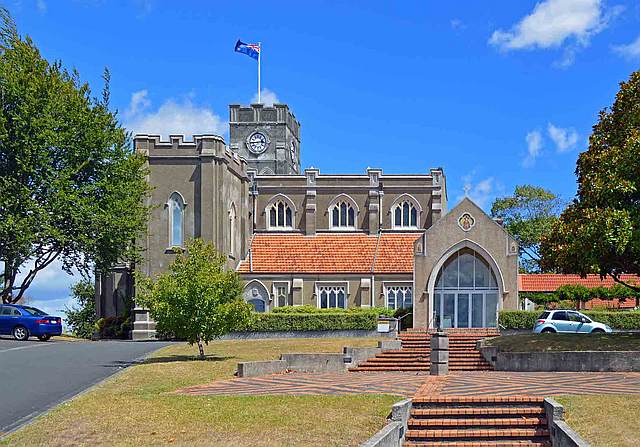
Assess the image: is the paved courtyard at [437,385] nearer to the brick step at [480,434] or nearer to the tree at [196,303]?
the brick step at [480,434]

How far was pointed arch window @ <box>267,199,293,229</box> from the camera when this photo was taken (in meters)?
60.2

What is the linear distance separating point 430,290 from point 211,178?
46.2 feet

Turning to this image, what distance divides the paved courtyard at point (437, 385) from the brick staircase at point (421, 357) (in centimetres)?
521

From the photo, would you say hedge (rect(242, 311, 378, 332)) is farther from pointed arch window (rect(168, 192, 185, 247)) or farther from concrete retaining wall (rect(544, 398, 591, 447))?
concrete retaining wall (rect(544, 398, 591, 447))

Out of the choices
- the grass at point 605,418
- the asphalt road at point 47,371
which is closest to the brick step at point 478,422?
the grass at point 605,418

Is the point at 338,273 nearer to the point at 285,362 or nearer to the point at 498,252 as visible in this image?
the point at 498,252

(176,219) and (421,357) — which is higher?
(176,219)

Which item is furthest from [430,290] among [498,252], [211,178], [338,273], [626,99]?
[626,99]

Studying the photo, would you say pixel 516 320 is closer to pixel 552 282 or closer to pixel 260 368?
pixel 552 282

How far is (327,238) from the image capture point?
193 ft

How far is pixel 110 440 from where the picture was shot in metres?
15.4

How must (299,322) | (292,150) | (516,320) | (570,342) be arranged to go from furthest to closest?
(292,150)
(299,322)
(516,320)
(570,342)

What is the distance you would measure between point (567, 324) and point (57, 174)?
26.1 meters

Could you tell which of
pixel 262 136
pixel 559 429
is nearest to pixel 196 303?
pixel 559 429
